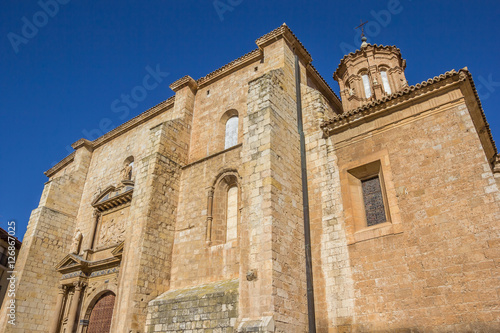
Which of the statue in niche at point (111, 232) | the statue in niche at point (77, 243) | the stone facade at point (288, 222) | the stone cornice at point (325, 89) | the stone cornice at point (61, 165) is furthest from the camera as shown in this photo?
the stone cornice at point (61, 165)

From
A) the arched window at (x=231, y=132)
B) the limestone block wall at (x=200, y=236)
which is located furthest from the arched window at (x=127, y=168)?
the arched window at (x=231, y=132)

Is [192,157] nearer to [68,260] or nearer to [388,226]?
[68,260]

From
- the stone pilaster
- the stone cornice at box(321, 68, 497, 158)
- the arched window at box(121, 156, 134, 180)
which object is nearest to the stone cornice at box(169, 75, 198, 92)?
the stone pilaster

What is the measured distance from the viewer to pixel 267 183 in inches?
324

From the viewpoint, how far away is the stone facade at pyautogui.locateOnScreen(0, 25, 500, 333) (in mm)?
7098

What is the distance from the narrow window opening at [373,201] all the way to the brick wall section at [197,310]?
351 centimetres

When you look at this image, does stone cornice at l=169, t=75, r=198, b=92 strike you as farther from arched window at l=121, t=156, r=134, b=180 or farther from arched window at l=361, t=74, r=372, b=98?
arched window at l=361, t=74, r=372, b=98

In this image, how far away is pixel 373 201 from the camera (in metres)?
8.70

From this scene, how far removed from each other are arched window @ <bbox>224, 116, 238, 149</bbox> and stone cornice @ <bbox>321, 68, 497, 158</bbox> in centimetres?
326

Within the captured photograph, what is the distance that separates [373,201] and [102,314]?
363 inches

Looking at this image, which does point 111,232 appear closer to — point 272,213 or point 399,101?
point 272,213

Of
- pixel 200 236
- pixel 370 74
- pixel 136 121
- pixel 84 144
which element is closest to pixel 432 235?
pixel 200 236

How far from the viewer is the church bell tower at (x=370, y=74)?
14.7 meters

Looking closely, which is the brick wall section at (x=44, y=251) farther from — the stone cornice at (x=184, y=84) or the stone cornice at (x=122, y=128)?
Result: the stone cornice at (x=184, y=84)
